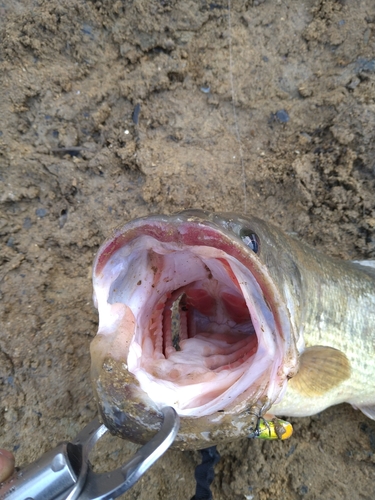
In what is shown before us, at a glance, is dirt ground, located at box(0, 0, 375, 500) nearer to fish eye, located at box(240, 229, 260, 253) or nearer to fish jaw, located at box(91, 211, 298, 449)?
fish jaw, located at box(91, 211, 298, 449)

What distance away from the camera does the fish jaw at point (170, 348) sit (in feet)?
4.36

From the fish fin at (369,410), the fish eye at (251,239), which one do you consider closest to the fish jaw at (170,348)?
the fish eye at (251,239)

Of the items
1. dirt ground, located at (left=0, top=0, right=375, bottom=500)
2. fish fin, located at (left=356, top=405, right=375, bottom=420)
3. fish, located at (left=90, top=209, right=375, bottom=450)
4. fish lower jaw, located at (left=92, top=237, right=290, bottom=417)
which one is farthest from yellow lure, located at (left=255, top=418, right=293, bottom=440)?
fish fin, located at (left=356, top=405, right=375, bottom=420)

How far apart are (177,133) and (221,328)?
61.5 inches

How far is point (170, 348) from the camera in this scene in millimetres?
1797

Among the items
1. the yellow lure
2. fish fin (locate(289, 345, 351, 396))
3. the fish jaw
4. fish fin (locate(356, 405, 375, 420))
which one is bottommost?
fish fin (locate(356, 405, 375, 420))

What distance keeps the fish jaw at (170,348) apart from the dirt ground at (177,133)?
39.8 inches

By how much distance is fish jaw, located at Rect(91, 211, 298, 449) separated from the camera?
4.36 feet

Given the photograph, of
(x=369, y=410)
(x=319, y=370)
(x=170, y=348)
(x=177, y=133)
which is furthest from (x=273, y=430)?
(x=177, y=133)

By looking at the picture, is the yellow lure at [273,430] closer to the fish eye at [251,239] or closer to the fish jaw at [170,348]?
the fish jaw at [170,348]

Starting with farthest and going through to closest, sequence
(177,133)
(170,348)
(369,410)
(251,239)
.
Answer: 1. (177,133)
2. (369,410)
3. (170,348)
4. (251,239)

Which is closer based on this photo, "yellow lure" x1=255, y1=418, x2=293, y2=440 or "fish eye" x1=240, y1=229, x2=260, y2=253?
"fish eye" x1=240, y1=229, x2=260, y2=253

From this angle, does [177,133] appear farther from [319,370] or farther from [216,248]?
[319,370]

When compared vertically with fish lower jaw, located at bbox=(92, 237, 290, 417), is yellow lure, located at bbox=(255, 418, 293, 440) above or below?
below
